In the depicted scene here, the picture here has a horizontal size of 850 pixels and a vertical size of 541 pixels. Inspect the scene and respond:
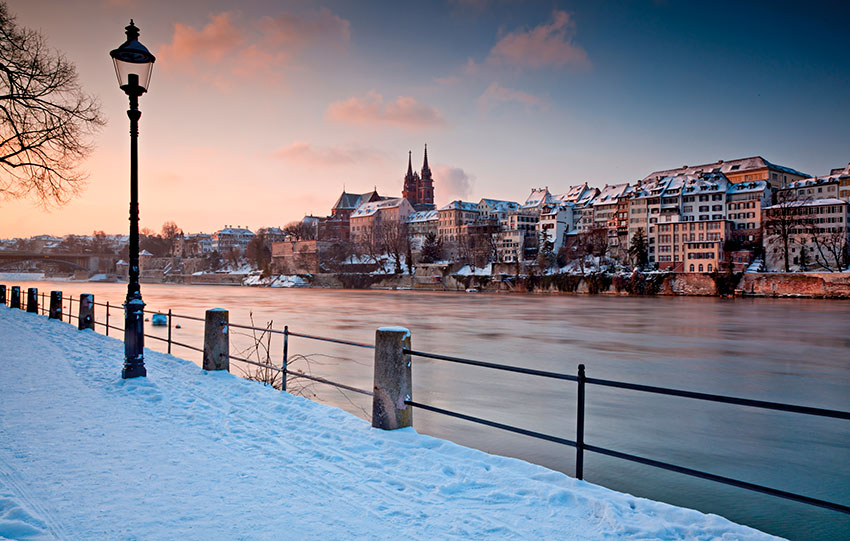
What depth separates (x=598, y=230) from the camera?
347 feet

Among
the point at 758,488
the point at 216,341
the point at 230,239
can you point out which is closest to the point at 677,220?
the point at 216,341

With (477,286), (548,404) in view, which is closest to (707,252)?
(477,286)

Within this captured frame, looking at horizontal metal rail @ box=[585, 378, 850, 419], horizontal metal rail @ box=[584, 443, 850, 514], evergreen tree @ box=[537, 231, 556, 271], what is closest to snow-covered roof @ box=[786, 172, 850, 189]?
evergreen tree @ box=[537, 231, 556, 271]

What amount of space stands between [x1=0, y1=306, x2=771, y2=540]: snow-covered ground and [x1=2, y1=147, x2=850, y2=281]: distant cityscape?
80.4 m

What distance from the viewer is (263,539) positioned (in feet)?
12.4

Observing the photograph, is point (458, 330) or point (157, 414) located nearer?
point (157, 414)

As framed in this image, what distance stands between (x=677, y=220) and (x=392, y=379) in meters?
95.1

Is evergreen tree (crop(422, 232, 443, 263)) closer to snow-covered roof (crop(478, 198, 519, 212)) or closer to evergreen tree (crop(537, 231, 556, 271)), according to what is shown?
evergreen tree (crop(537, 231, 556, 271))

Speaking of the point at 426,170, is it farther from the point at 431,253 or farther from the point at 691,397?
the point at 691,397

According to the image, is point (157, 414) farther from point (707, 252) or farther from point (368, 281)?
point (368, 281)

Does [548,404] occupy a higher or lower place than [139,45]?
lower

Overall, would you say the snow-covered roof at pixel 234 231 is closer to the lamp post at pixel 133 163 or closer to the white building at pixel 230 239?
the white building at pixel 230 239

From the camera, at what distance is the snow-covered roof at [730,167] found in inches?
4034

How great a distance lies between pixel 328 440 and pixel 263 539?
7.62 ft
